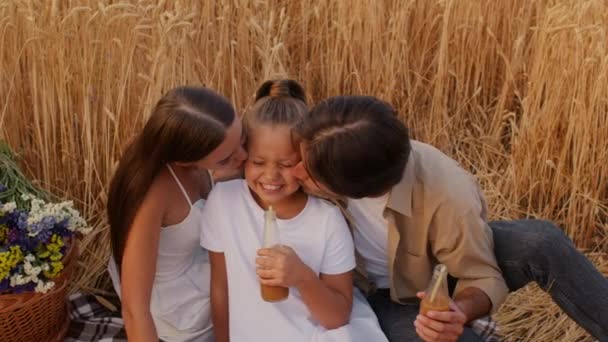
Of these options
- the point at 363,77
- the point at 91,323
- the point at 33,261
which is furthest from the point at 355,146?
the point at 363,77

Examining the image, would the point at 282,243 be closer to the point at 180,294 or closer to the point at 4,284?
the point at 180,294

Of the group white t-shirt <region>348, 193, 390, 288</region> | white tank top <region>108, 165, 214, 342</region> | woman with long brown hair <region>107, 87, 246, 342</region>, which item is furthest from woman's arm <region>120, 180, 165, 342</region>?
white t-shirt <region>348, 193, 390, 288</region>

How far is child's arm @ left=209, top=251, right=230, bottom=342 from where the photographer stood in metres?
1.84

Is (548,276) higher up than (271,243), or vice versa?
(271,243)

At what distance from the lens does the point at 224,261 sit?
72.0 inches

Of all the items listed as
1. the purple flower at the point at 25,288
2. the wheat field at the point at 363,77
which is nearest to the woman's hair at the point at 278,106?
the wheat field at the point at 363,77

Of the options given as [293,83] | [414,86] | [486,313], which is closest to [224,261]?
[293,83]

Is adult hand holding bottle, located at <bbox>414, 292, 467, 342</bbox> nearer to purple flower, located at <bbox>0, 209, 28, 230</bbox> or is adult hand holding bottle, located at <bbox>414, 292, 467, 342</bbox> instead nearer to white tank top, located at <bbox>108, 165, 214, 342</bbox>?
white tank top, located at <bbox>108, 165, 214, 342</bbox>

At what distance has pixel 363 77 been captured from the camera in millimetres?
2777

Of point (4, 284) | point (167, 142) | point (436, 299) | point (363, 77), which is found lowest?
point (4, 284)

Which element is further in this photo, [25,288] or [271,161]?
[25,288]

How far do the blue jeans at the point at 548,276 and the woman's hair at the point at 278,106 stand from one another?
57 centimetres

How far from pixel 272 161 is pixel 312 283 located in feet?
0.97

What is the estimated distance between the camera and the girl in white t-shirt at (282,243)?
172cm
